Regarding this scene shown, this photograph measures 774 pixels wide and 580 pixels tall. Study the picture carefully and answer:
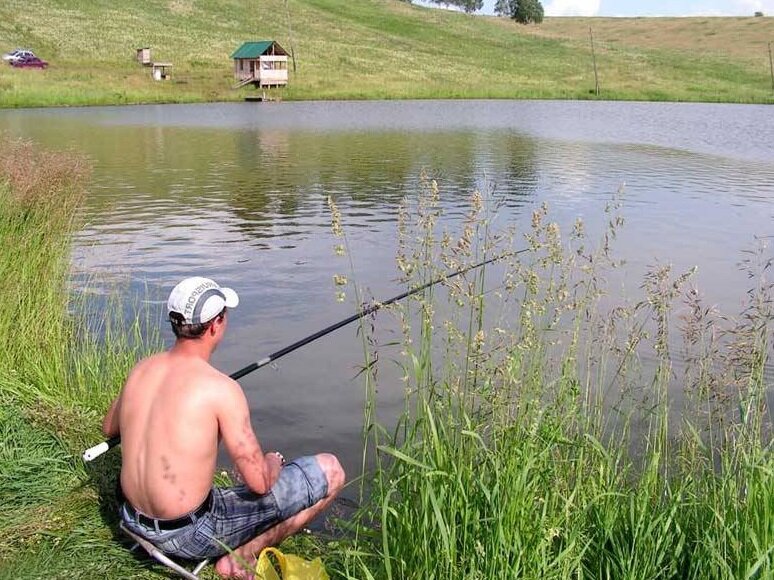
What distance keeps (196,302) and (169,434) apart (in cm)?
59

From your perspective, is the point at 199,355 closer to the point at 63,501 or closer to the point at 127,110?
the point at 63,501

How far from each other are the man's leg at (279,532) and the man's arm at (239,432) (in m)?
0.43

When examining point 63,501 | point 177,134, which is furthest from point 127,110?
point 63,501

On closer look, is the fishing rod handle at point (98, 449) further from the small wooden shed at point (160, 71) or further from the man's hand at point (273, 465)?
the small wooden shed at point (160, 71)

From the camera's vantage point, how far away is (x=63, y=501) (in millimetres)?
4672

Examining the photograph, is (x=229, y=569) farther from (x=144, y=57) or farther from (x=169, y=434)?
(x=144, y=57)

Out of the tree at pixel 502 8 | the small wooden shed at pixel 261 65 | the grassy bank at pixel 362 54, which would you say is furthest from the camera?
the tree at pixel 502 8

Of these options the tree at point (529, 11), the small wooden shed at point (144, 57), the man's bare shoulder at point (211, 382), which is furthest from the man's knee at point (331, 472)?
the tree at point (529, 11)

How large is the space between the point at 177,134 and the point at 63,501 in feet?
87.9

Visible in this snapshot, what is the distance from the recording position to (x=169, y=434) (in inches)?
148

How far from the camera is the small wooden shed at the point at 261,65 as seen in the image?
5422cm

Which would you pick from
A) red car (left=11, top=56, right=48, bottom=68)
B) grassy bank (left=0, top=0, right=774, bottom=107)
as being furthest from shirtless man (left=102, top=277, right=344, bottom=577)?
red car (left=11, top=56, right=48, bottom=68)

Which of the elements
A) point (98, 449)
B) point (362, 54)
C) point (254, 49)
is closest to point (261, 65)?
point (254, 49)

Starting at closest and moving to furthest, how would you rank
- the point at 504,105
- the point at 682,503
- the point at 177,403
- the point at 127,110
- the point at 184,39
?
the point at 177,403
the point at 682,503
the point at 127,110
the point at 504,105
the point at 184,39
